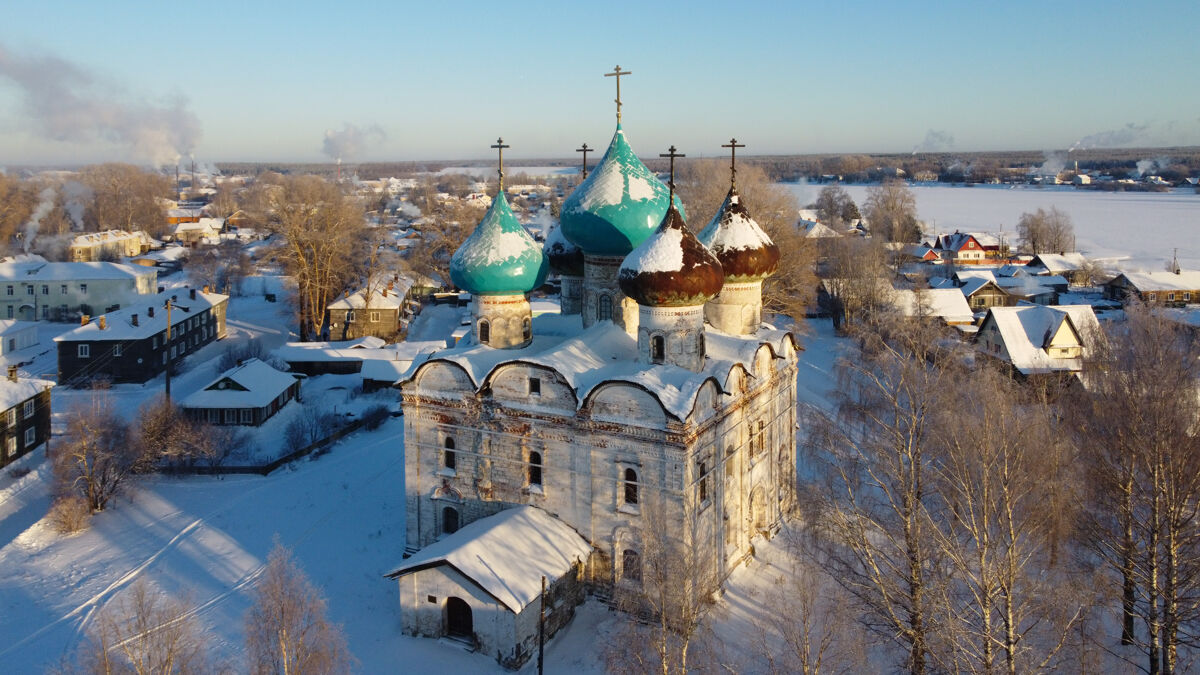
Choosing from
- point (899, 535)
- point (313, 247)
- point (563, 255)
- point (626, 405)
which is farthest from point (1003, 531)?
point (313, 247)

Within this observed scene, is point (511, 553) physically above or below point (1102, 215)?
below

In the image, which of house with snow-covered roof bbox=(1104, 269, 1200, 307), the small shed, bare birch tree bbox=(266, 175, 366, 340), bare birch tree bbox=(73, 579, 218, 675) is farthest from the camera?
house with snow-covered roof bbox=(1104, 269, 1200, 307)

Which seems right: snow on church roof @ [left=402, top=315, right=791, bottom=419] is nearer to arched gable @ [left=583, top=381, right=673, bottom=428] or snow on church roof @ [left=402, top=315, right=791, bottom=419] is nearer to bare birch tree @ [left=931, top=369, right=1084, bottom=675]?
arched gable @ [left=583, top=381, right=673, bottom=428]

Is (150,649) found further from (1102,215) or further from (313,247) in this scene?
(1102,215)

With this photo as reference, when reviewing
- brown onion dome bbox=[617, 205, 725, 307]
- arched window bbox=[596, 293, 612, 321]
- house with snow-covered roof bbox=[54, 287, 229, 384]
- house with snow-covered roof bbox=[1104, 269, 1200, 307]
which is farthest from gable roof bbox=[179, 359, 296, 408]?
house with snow-covered roof bbox=[1104, 269, 1200, 307]

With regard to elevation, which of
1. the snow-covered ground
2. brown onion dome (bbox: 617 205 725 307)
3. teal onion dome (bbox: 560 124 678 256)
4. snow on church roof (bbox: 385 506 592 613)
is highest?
teal onion dome (bbox: 560 124 678 256)

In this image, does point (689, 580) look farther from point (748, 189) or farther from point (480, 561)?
point (748, 189)

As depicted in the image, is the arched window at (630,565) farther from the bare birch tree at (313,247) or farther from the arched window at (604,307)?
the bare birch tree at (313,247)
